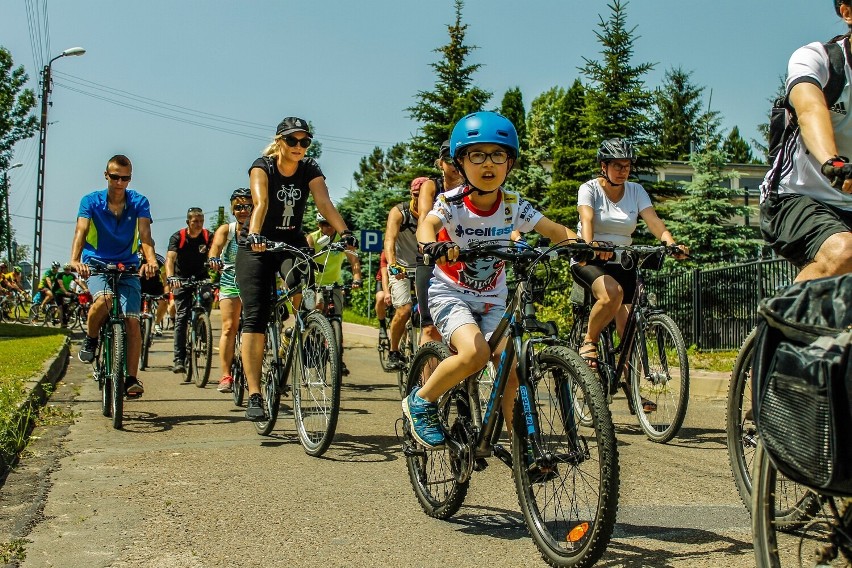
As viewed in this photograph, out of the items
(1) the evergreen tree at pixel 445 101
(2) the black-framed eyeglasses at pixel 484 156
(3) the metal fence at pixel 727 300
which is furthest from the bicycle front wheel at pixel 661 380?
(1) the evergreen tree at pixel 445 101

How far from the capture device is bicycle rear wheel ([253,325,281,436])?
7.25 meters

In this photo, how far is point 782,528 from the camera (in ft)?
8.96

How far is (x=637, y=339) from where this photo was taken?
7.28m

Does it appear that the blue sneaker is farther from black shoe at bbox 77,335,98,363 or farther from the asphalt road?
black shoe at bbox 77,335,98,363

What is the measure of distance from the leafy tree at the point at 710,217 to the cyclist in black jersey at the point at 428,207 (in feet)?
59.5

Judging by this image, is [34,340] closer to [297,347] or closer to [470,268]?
[297,347]

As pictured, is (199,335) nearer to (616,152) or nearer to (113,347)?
(113,347)

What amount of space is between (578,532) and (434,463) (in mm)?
1318

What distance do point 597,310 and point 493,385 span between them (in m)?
3.16

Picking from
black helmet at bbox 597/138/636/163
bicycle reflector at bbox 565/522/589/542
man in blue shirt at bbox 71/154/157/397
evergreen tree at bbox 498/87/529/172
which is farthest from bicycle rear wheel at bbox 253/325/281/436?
evergreen tree at bbox 498/87/529/172

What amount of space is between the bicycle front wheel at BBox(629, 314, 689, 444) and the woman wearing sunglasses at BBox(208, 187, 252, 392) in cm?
317

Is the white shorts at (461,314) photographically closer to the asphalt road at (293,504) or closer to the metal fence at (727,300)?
the asphalt road at (293,504)

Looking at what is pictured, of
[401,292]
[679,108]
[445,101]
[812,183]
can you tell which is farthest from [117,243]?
[679,108]

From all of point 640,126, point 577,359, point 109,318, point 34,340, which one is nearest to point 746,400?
point 577,359
